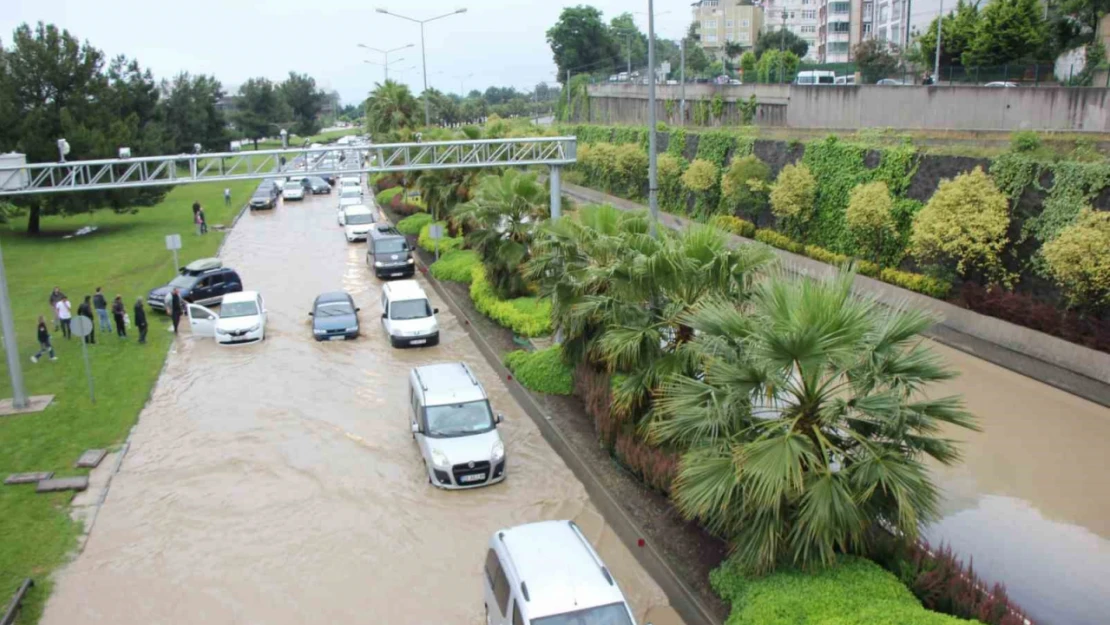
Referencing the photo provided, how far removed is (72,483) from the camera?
48.6ft

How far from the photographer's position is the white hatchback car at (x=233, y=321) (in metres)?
24.1

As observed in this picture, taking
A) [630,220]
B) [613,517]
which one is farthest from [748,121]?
[613,517]

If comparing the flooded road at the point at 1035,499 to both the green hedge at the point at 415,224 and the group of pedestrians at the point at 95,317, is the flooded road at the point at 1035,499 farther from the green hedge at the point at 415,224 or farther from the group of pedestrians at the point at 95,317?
the green hedge at the point at 415,224

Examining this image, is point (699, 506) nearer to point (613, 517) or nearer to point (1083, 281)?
point (613, 517)

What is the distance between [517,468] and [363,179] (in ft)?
217

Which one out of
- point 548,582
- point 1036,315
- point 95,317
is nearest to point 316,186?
point 95,317

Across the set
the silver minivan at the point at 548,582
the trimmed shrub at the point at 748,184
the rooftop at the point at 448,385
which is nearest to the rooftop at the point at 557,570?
the silver minivan at the point at 548,582

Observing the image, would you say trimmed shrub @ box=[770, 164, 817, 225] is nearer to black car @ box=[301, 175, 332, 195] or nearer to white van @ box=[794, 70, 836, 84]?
white van @ box=[794, 70, 836, 84]

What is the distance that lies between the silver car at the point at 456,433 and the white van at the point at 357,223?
2548 cm

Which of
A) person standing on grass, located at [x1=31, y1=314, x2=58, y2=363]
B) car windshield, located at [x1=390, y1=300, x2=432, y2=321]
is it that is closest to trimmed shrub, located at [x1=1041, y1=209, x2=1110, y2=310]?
car windshield, located at [x1=390, y1=300, x2=432, y2=321]

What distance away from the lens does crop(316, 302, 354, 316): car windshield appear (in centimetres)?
2478

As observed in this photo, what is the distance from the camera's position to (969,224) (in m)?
22.1

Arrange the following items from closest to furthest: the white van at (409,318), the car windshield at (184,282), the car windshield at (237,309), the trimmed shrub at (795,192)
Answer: the white van at (409,318), the car windshield at (237,309), the car windshield at (184,282), the trimmed shrub at (795,192)

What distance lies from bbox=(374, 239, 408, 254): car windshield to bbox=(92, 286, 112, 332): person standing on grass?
10.0 metres
